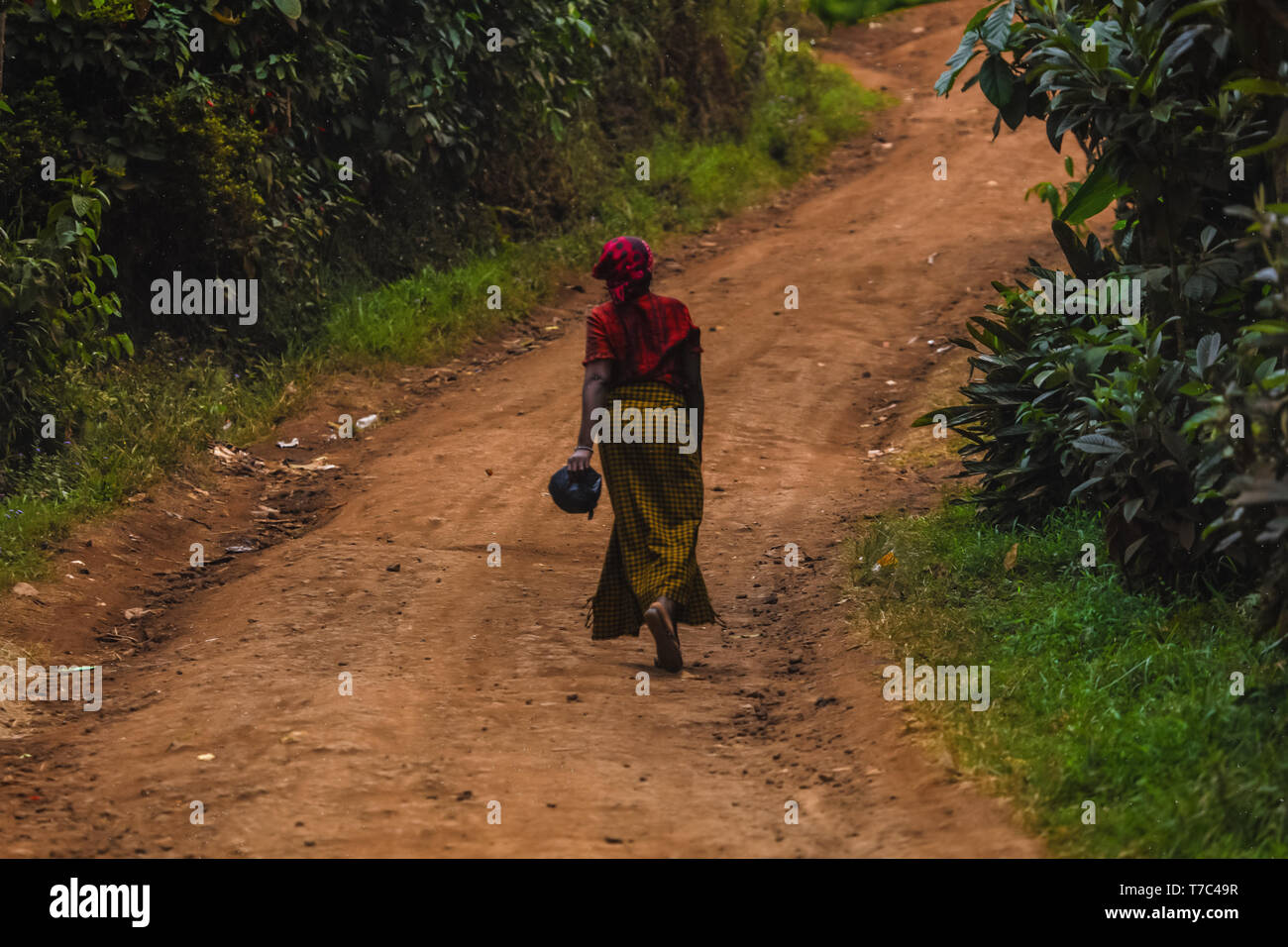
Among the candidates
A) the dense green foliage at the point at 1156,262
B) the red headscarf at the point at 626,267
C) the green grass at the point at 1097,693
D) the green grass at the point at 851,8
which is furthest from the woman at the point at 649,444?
the green grass at the point at 851,8

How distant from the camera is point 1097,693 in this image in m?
4.59

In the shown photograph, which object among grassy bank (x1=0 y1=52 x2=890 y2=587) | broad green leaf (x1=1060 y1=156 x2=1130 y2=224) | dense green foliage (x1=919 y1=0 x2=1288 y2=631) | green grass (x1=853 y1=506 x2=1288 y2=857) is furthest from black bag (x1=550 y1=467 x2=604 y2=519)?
grassy bank (x1=0 y1=52 x2=890 y2=587)

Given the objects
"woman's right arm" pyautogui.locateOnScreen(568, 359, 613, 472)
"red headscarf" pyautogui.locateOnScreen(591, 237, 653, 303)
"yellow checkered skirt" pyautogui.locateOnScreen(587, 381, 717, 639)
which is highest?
"red headscarf" pyautogui.locateOnScreen(591, 237, 653, 303)

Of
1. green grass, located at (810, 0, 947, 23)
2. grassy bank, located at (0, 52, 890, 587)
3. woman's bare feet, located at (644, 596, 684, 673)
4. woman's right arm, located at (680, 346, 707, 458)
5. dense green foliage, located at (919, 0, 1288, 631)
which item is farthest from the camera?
grassy bank, located at (0, 52, 890, 587)

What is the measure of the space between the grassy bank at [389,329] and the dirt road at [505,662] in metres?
0.33

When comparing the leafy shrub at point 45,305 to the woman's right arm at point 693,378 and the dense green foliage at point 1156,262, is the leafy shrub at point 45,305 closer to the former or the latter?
the woman's right arm at point 693,378

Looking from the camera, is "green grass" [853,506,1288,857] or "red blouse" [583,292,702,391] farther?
"red blouse" [583,292,702,391]

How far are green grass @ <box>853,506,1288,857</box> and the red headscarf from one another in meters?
1.81

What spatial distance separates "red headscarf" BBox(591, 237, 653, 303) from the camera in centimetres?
Result: 559

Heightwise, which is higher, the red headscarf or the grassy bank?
the grassy bank

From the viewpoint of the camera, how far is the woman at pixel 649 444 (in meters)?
5.63

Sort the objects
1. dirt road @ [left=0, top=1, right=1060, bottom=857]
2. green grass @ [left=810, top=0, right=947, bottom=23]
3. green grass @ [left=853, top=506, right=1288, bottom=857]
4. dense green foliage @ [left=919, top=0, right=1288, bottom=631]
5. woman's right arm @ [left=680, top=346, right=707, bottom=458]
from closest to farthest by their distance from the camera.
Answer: green grass @ [left=810, top=0, right=947, bottom=23], green grass @ [left=853, top=506, right=1288, bottom=857], dirt road @ [left=0, top=1, right=1060, bottom=857], dense green foliage @ [left=919, top=0, right=1288, bottom=631], woman's right arm @ [left=680, top=346, right=707, bottom=458]

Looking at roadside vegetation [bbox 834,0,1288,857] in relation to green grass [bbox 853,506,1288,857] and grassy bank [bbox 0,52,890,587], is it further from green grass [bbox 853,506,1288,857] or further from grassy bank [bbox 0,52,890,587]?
grassy bank [bbox 0,52,890,587]

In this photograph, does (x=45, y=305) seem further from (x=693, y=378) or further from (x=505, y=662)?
(x=693, y=378)
